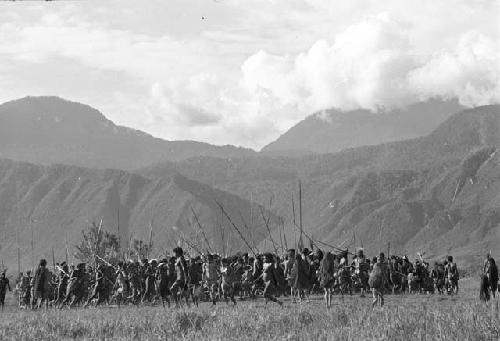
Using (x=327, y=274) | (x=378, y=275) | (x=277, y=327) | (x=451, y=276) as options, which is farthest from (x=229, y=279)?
(x=451, y=276)

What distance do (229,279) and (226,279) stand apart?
0.36 feet

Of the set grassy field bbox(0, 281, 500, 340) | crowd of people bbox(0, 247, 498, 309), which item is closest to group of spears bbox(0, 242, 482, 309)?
crowd of people bbox(0, 247, 498, 309)

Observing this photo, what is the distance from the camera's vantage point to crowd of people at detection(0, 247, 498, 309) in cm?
2459

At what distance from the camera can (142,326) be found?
16.0 metres

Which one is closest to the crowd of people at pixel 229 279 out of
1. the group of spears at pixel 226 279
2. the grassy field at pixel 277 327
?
the group of spears at pixel 226 279

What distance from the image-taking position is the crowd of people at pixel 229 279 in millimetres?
24594

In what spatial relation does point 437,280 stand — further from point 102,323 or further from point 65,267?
point 102,323

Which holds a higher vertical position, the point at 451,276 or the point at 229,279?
the point at 229,279

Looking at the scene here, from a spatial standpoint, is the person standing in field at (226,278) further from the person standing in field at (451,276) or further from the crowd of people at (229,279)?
the person standing in field at (451,276)

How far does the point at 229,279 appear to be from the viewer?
25703 mm

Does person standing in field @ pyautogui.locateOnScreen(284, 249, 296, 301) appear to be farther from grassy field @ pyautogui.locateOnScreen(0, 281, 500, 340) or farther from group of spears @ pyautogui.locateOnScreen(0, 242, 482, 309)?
grassy field @ pyautogui.locateOnScreen(0, 281, 500, 340)

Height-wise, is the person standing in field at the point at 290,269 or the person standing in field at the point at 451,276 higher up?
the person standing in field at the point at 290,269

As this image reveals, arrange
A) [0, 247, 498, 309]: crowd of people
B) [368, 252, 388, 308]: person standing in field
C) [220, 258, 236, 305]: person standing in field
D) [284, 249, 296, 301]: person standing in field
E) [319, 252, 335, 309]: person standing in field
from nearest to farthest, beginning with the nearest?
[368, 252, 388, 308]: person standing in field < [319, 252, 335, 309]: person standing in field < [0, 247, 498, 309]: crowd of people < [284, 249, 296, 301]: person standing in field < [220, 258, 236, 305]: person standing in field

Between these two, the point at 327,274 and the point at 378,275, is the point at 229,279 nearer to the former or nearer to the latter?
the point at 327,274
